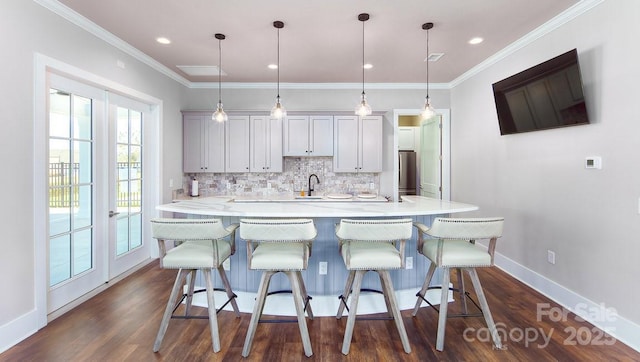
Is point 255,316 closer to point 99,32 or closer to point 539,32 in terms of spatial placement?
point 99,32

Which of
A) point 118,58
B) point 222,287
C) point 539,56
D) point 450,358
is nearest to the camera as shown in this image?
point 450,358

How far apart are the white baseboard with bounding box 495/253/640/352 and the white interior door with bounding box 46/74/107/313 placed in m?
4.33

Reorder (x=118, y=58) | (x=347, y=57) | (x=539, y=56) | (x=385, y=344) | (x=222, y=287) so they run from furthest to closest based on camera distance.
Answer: (x=347, y=57) < (x=118, y=58) < (x=539, y=56) < (x=222, y=287) < (x=385, y=344)

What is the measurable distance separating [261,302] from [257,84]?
3823 mm

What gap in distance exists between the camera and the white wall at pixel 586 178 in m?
2.22

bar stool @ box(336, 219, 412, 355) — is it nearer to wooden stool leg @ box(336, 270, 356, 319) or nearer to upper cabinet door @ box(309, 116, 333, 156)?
wooden stool leg @ box(336, 270, 356, 319)

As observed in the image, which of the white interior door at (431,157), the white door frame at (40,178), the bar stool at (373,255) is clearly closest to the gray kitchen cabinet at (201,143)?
the white door frame at (40,178)

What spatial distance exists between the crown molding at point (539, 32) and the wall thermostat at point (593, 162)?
125cm

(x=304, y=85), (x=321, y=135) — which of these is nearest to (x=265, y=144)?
(x=321, y=135)

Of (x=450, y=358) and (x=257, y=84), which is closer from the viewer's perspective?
(x=450, y=358)

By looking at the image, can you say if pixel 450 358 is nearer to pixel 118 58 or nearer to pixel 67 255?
pixel 67 255

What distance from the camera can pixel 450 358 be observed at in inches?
81.7

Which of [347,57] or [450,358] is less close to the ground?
[347,57]

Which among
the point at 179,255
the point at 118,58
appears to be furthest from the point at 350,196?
the point at 118,58
